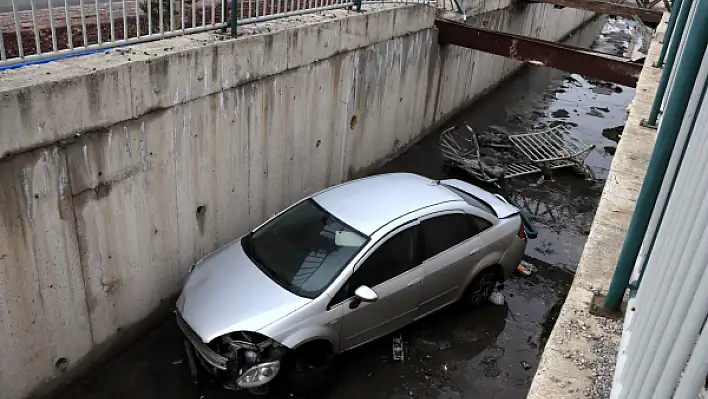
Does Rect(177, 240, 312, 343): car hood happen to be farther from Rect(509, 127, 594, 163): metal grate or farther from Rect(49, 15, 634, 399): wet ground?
Rect(509, 127, 594, 163): metal grate

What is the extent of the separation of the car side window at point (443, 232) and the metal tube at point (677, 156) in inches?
142

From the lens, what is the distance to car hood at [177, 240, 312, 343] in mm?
5215

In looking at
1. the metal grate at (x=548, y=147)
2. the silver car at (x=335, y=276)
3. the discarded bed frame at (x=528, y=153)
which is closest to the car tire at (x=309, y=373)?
the silver car at (x=335, y=276)

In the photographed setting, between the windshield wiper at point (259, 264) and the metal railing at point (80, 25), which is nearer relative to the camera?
the metal railing at point (80, 25)

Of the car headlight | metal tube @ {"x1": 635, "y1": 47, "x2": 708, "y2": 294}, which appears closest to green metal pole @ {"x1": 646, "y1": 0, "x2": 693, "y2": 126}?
metal tube @ {"x1": 635, "y1": 47, "x2": 708, "y2": 294}

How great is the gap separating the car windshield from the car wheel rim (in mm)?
1890

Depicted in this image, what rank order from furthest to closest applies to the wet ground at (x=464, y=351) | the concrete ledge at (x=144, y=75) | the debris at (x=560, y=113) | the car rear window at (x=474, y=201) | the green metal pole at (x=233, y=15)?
the debris at (x=560, y=113), the car rear window at (x=474, y=201), the green metal pole at (x=233, y=15), the wet ground at (x=464, y=351), the concrete ledge at (x=144, y=75)

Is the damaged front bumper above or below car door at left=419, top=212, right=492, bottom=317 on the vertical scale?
below

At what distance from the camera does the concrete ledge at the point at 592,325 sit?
2.44m

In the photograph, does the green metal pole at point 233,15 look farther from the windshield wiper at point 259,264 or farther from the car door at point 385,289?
the car door at point 385,289

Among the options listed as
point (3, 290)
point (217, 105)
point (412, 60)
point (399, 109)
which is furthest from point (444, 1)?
point (3, 290)

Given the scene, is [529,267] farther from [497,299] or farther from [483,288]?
[483,288]

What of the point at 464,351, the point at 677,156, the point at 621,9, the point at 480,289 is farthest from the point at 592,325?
the point at 621,9

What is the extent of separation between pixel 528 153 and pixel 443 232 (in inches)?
234
